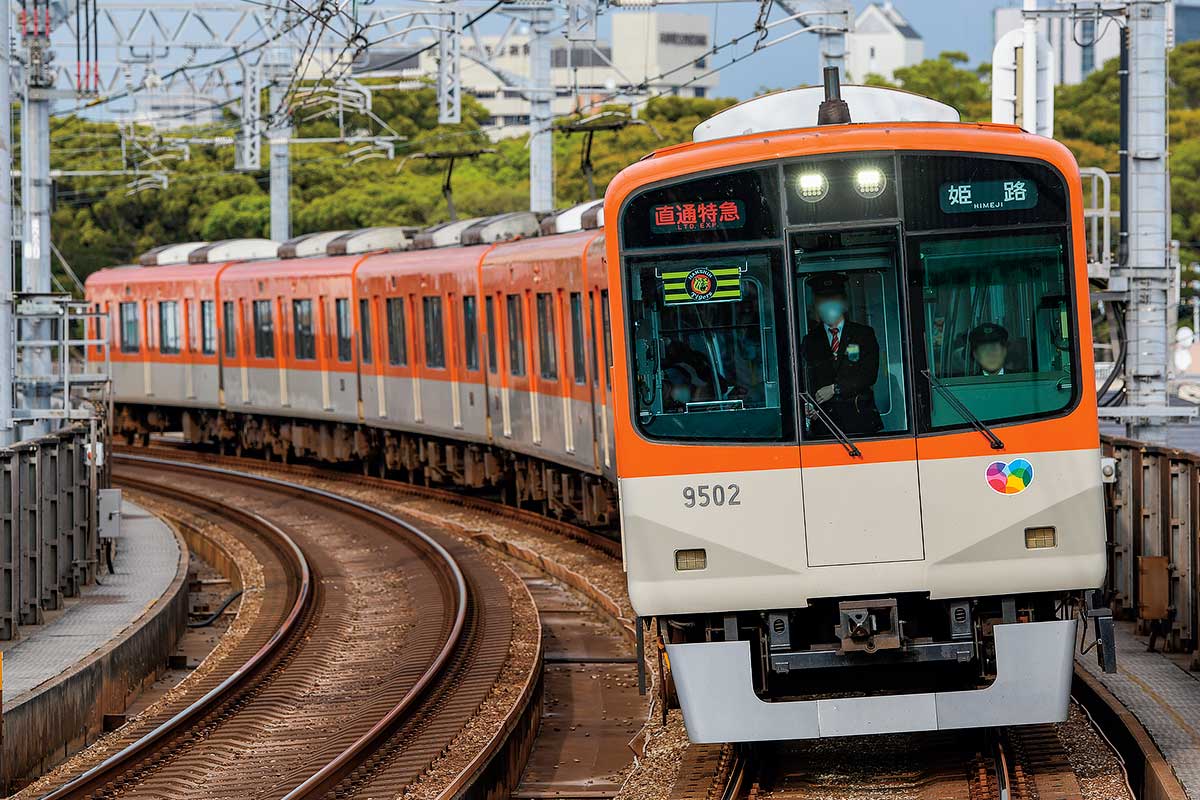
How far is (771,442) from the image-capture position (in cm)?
788

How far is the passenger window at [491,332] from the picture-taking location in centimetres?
1848

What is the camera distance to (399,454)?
23391 mm

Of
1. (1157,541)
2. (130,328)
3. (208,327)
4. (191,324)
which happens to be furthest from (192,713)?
(130,328)

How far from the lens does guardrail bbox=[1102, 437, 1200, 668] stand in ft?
32.4

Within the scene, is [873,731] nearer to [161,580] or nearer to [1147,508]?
[1147,508]

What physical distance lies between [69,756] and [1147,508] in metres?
5.85

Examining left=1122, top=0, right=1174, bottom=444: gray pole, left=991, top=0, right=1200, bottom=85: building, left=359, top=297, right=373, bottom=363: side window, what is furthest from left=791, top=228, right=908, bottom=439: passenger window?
left=991, top=0, right=1200, bottom=85: building

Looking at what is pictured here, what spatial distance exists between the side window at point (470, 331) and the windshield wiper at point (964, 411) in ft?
37.8

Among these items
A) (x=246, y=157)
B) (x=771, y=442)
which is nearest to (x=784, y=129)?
(x=771, y=442)

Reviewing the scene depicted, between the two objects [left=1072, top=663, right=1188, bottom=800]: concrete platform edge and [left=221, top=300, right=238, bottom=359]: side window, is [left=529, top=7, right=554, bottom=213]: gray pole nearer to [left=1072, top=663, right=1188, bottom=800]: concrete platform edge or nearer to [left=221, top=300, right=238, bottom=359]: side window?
[left=221, top=300, right=238, bottom=359]: side window

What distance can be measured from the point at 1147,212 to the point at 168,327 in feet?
60.2

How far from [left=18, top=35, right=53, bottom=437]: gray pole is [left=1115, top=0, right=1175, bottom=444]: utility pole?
1096 cm

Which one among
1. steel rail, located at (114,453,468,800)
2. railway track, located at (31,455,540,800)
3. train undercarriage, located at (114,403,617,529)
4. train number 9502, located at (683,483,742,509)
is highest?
train number 9502, located at (683,483,742,509)

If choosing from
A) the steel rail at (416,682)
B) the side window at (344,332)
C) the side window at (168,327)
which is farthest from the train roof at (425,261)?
the side window at (168,327)
